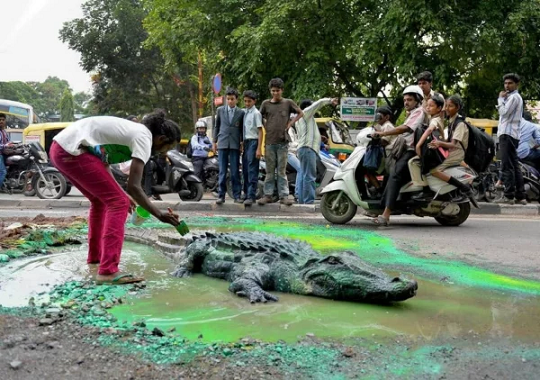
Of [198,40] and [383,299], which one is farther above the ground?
[198,40]

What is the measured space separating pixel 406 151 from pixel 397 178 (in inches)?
14.2

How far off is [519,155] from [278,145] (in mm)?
4637

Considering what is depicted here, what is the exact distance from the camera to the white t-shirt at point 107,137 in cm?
381

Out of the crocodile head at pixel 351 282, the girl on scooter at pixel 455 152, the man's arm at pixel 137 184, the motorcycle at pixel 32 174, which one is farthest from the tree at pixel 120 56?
the crocodile head at pixel 351 282

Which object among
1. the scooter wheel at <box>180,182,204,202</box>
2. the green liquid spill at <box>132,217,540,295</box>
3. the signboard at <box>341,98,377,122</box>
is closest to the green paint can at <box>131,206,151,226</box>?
the green liquid spill at <box>132,217,540,295</box>

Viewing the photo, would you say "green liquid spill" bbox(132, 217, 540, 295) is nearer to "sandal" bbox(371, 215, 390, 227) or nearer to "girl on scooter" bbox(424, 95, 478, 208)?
"sandal" bbox(371, 215, 390, 227)

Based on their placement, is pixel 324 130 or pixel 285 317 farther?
pixel 324 130

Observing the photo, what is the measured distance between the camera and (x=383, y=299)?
3.38 metres

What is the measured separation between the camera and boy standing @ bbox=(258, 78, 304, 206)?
878 centimetres

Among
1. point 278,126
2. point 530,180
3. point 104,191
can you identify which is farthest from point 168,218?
point 530,180

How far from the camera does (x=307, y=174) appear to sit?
9.46m

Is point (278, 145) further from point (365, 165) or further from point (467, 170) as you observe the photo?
point (467, 170)

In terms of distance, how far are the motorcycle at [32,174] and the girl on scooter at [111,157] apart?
24.0 ft

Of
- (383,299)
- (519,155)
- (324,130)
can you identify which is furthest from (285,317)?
(324,130)
